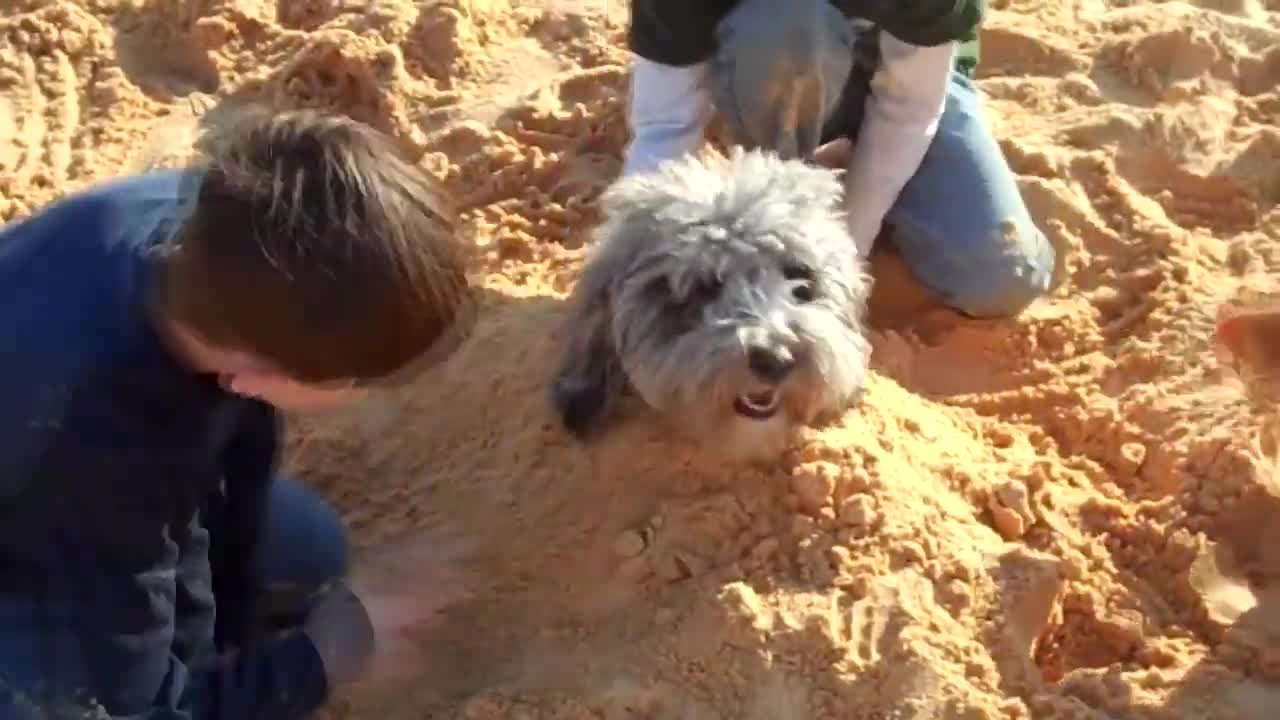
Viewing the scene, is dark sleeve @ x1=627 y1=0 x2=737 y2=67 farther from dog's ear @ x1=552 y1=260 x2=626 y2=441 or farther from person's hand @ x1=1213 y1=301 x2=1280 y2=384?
person's hand @ x1=1213 y1=301 x2=1280 y2=384

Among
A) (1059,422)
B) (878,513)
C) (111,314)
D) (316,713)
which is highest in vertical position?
(111,314)

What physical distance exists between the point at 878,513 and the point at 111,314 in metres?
1.18

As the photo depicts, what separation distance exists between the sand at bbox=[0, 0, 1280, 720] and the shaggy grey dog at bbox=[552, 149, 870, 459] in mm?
111

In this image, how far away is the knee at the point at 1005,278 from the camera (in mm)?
2965

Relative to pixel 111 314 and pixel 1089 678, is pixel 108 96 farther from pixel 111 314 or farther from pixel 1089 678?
pixel 1089 678

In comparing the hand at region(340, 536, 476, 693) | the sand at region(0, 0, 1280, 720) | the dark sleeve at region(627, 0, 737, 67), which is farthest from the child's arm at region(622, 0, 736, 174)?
the hand at region(340, 536, 476, 693)

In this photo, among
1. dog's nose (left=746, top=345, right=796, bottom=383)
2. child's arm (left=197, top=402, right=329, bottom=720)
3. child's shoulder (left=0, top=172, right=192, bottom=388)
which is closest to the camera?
child's shoulder (left=0, top=172, right=192, bottom=388)

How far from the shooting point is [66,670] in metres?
1.87

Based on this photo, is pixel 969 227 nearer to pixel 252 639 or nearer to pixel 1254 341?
pixel 1254 341

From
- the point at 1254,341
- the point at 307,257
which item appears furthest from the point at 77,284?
the point at 1254,341

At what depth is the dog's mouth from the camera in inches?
88.2

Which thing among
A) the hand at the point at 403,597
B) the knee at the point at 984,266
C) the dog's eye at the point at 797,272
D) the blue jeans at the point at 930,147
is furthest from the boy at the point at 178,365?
the knee at the point at 984,266

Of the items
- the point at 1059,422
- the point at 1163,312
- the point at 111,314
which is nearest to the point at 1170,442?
the point at 1059,422

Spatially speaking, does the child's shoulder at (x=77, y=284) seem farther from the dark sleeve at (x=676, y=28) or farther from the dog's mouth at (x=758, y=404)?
the dark sleeve at (x=676, y=28)
